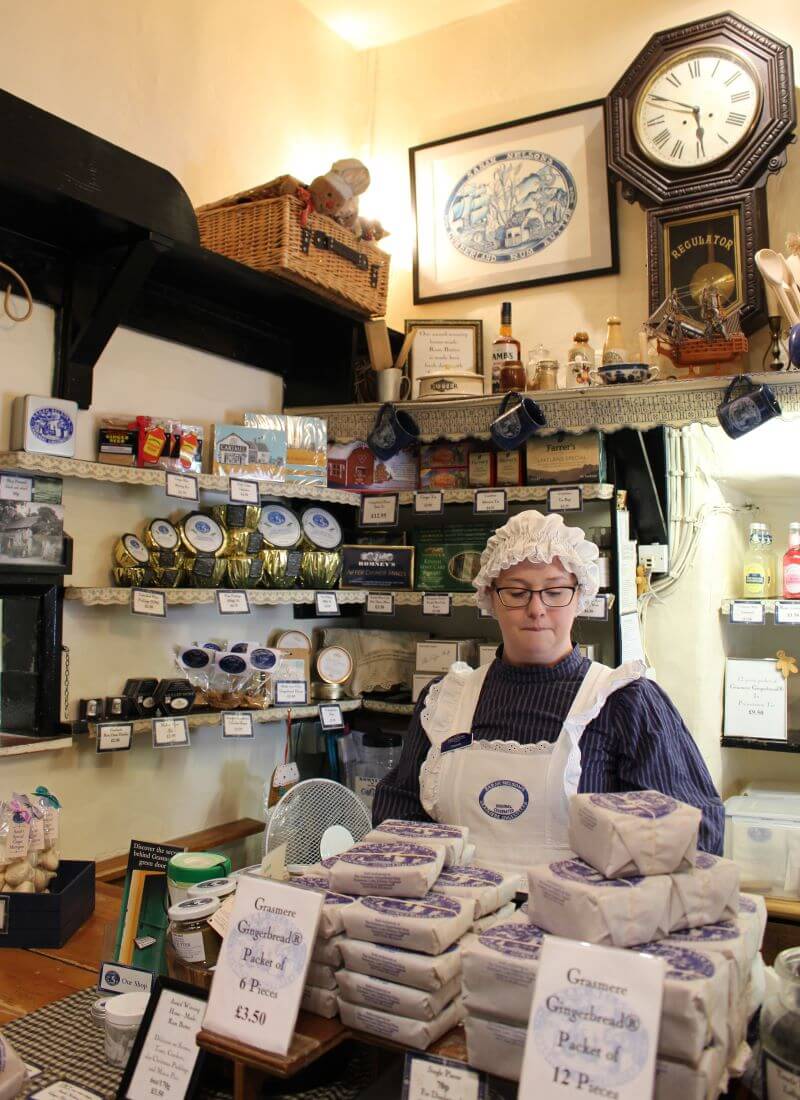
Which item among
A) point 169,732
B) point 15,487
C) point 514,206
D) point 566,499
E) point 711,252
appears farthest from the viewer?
point 514,206

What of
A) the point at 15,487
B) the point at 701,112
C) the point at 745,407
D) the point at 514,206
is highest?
the point at 701,112

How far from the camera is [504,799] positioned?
2.16m

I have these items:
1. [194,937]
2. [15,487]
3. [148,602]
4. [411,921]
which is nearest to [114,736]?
[148,602]

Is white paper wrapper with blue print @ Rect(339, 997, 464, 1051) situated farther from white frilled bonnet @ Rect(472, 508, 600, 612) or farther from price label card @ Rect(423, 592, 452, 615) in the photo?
price label card @ Rect(423, 592, 452, 615)

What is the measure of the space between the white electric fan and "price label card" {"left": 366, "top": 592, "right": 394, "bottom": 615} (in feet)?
2.97

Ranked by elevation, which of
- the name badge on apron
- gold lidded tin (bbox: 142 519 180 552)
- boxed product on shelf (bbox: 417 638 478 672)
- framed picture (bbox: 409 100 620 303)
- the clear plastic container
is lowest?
the clear plastic container

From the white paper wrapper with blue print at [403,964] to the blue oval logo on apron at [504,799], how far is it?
91cm

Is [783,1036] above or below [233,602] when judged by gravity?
below

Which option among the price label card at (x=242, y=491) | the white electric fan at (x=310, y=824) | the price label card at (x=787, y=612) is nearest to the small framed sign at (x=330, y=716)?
the white electric fan at (x=310, y=824)

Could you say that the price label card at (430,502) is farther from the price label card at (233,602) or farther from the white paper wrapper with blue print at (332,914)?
the white paper wrapper with blue print at (332,914)

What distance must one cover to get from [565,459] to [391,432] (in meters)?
0.68

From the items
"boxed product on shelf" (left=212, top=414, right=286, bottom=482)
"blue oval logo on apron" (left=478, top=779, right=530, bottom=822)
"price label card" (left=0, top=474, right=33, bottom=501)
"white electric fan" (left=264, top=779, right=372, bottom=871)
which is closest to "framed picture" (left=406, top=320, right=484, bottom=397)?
"boxed product on shelf" (left=212, top=414, right=286, bottom=482)

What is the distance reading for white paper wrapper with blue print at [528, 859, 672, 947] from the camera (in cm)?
110

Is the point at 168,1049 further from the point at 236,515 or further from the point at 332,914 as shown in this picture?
the point at 236,515
